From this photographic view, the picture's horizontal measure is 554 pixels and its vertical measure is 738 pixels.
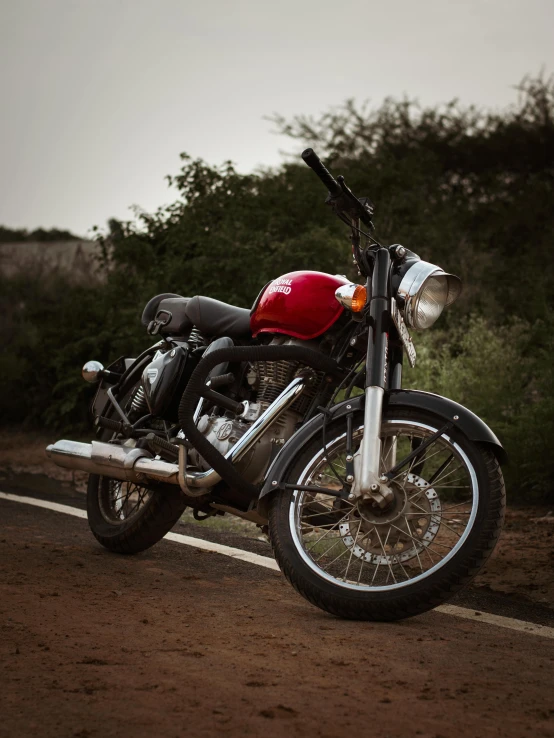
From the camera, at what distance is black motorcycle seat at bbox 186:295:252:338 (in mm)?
4968

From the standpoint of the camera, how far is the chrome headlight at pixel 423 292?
13.4ft

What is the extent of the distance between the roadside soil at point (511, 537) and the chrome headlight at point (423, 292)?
1.63m

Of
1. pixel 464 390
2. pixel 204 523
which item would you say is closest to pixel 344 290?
pixel 204 523

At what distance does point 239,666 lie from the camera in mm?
3225

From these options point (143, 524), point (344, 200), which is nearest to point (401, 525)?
point (344, 200)

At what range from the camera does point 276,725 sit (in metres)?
2.65

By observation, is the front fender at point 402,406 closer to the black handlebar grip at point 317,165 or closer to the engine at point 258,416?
the engine at point 258,416

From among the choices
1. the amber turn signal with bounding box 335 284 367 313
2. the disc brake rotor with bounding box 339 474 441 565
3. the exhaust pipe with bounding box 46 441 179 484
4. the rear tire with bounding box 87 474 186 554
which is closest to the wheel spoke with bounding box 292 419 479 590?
the disc brake rotor with bounding box 339 474 441 565

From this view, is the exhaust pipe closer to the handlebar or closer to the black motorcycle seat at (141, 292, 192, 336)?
the black motorcycle seat at (141, 292, 192, 336)

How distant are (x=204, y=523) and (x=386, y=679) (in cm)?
431

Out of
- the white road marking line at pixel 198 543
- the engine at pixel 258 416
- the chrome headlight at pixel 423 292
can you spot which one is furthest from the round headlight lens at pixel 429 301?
the white road marking line at pixel 198 543

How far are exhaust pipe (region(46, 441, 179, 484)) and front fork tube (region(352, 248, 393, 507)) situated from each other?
1.12 m

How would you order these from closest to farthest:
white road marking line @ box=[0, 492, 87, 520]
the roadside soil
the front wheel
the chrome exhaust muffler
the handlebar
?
the front wheel < the handlebar < the chrome exhaust muffler < the roadside soil < white road marking line @ box=[0, 492, 87, 520]

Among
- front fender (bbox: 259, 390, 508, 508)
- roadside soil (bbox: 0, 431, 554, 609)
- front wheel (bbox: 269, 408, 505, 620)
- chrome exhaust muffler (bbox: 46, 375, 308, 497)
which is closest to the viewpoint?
front wheel (bbox: 269, 408, 505, 620)
